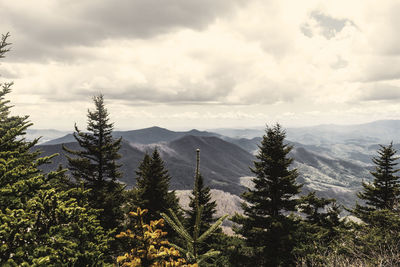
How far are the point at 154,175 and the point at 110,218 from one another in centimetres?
687

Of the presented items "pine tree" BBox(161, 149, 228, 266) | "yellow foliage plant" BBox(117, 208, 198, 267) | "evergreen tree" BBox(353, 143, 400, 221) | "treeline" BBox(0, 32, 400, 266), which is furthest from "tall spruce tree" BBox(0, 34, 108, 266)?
"evergreen tree" BBox(353, 143, 400, 221)

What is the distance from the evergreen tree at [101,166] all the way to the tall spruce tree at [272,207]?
1099 centimetres

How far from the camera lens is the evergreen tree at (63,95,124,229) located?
1720 centimetres

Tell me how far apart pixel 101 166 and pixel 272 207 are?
15.6 meters

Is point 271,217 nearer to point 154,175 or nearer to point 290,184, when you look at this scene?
point 290,184

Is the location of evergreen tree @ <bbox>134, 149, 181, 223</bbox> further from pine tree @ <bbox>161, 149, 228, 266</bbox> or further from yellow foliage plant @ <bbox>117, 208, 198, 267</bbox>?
yellow foliage plant @ <bbox>117, 208, 198, 267</bbox>

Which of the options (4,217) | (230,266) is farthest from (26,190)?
(230,266)

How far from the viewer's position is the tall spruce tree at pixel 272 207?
17531mm

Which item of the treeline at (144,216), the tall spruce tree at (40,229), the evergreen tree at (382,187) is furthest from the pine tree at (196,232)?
the evergreen tree at (382,187)

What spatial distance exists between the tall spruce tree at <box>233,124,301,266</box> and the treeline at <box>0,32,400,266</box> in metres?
0.09

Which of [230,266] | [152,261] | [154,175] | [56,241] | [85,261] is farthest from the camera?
[154,175]

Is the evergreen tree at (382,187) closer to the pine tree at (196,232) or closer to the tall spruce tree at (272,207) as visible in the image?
the tall spruce tree at (272,207)

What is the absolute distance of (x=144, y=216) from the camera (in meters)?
19.5

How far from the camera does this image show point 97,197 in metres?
16.8
